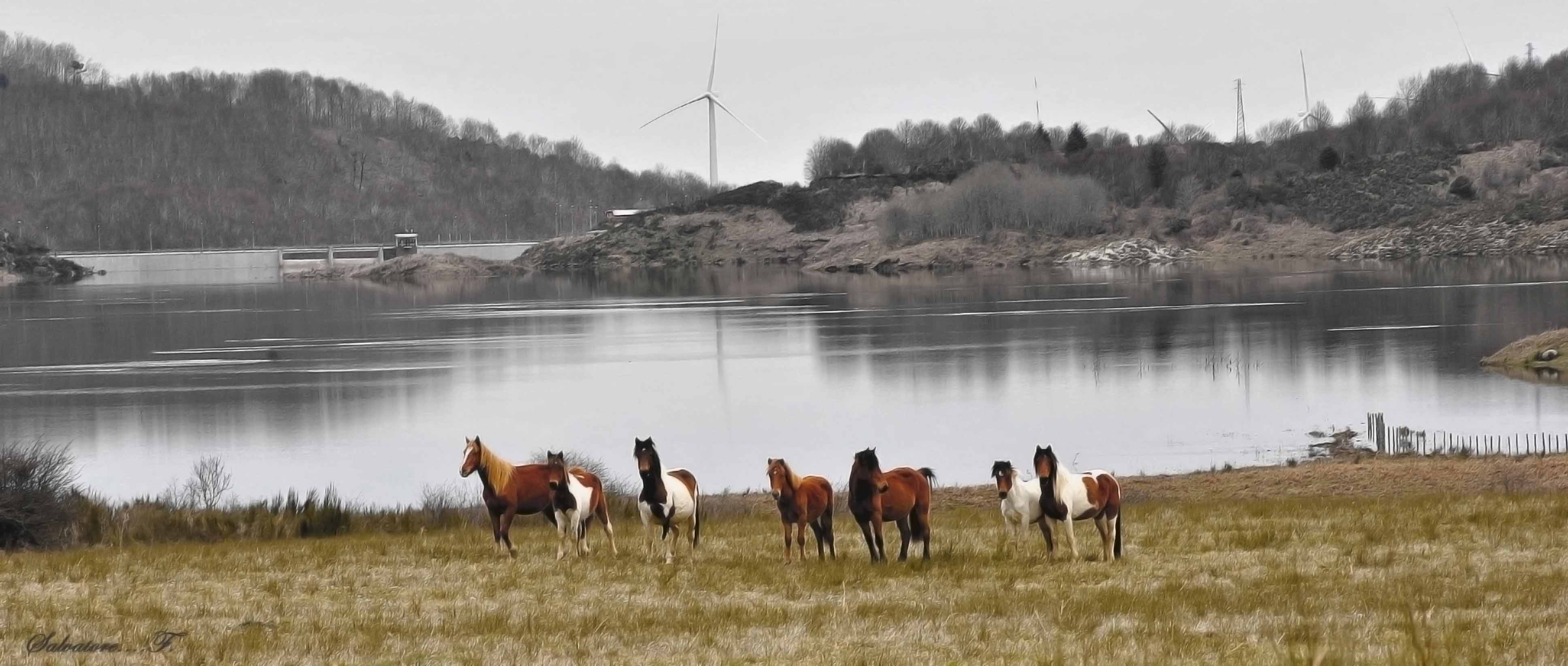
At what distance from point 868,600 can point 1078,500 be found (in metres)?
3.48

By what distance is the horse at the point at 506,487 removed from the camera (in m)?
18.9

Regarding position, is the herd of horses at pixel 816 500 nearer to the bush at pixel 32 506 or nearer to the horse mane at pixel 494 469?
the horse mane at pixel 494 469

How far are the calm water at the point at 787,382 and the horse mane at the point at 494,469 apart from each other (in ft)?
60.4

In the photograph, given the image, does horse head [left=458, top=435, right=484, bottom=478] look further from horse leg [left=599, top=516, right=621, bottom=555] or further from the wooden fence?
the wooden fence

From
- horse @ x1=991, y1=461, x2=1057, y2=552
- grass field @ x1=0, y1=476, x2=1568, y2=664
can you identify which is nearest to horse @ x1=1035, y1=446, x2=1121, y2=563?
horse @ x1=991, y1=461, x2=1057, y2=552

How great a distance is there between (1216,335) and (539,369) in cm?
3441

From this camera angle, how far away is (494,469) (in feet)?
62.7

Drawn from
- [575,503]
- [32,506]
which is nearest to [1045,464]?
[575,503]

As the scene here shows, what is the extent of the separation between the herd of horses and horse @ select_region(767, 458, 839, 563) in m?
0.02

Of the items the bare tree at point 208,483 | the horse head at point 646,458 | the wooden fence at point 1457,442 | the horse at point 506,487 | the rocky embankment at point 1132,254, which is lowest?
the wooden fence at point 1457,442

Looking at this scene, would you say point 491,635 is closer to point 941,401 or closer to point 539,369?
point 941,401

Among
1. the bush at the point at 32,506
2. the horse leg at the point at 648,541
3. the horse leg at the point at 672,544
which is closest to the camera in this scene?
the horse leg at the point at 672,544

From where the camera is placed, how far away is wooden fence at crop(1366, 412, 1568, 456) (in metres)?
36.5

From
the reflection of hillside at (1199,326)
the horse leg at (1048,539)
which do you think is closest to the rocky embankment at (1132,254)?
the reflection of hillside at (1199,326)
